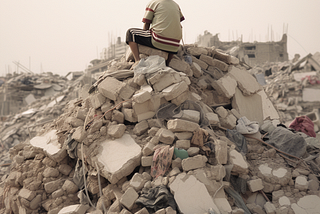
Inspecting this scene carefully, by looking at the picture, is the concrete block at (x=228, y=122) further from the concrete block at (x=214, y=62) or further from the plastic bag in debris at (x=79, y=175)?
the plastic bag in debris at (x=79, y=175)

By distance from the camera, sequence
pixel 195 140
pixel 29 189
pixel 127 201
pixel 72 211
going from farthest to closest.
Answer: pixel 29 189
pixel 195 140
pixel 72 211
pixel 127 201

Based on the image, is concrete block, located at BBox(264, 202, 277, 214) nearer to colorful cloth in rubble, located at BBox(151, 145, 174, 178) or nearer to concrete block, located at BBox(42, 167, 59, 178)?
colorful cloth in rubble, located at BBox(151, 145, 174, 178)

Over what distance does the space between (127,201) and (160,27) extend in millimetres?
2545

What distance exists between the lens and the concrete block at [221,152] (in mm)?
2879

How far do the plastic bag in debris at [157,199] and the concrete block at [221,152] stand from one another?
0.80 m

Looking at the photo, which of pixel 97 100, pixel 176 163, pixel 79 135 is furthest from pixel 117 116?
pixel 176 163

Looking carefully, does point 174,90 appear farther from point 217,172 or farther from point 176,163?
point 217,172

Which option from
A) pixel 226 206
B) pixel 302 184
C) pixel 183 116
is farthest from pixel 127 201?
pixel 302 184

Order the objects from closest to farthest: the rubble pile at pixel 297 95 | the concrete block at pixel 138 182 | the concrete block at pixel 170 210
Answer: the concrete block at pixel 170 210 < the concrete block at pixel 138 182 < the rubble pile at pixel 297 95

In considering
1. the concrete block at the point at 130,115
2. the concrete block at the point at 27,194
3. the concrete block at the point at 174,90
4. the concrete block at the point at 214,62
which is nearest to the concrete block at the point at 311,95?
the concrete block at the point at 214,62

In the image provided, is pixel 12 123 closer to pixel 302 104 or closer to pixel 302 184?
pixel 302 184

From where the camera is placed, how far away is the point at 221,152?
9.50 feet

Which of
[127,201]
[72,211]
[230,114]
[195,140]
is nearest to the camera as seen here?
[127,201]

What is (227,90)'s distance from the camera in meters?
4.23
